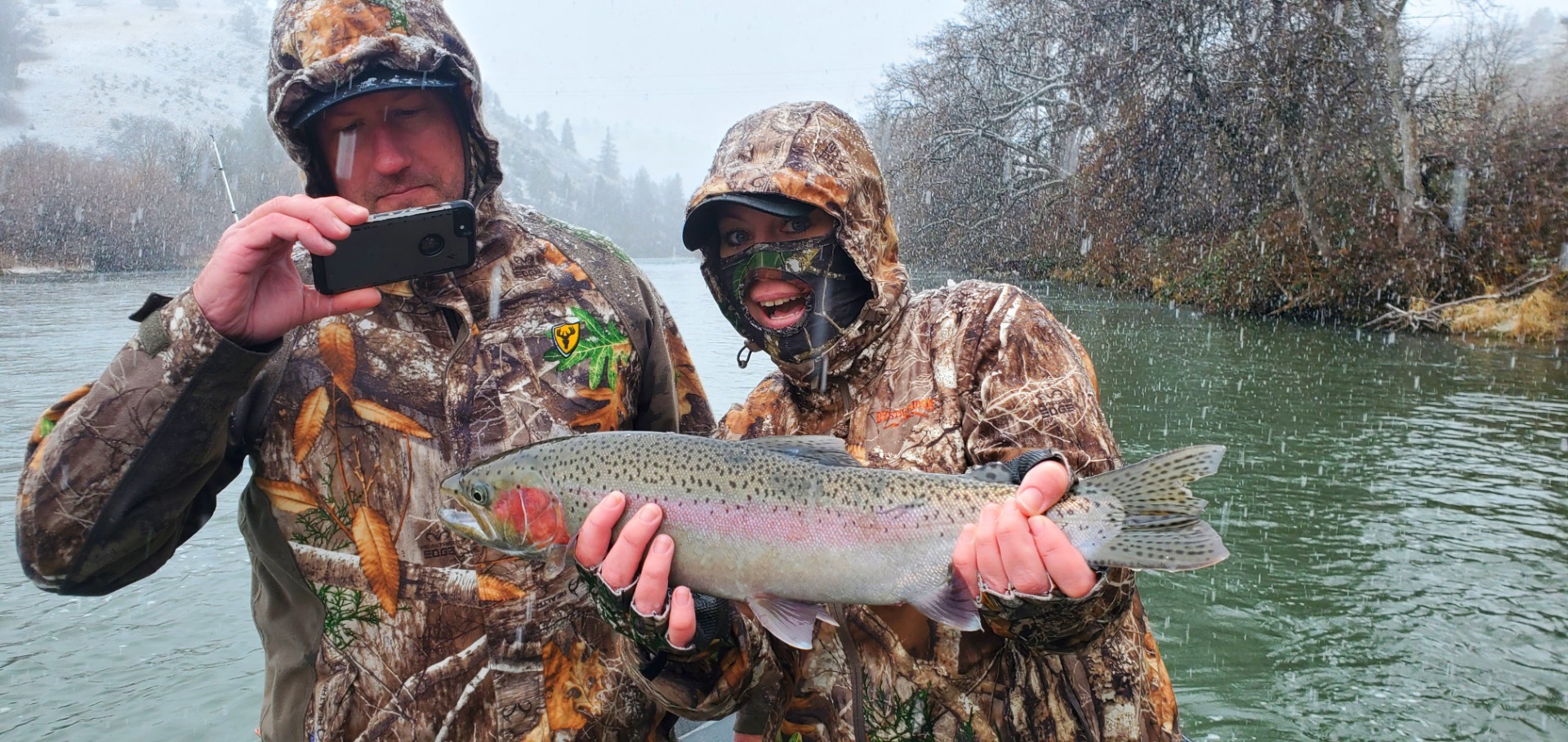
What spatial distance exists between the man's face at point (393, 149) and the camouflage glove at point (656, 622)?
4.39 feet

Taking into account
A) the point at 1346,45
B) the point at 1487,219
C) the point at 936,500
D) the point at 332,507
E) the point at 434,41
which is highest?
the point at 1346,45

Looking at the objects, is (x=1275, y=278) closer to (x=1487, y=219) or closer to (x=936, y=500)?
(x=1487, y=219)

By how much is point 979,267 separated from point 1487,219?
21422 mm

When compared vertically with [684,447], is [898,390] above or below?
above

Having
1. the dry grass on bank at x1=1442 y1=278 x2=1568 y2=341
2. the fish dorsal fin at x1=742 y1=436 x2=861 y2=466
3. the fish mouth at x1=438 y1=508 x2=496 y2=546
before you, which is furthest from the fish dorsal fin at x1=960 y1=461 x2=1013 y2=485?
the dry grass on bank at x1=1442 y1=278 x2=1568 y2=341

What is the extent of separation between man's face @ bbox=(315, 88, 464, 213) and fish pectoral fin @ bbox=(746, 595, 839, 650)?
165cm

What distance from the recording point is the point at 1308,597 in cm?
836

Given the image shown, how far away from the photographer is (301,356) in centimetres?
261

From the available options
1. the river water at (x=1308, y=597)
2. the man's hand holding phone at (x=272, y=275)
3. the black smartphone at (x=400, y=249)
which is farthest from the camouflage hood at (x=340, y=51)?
the river water at (x=1308, y=597)

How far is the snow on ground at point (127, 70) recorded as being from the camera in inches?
4998

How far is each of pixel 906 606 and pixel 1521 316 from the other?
23.5m

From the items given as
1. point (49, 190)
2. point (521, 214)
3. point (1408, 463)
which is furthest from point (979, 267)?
point (49, 190)

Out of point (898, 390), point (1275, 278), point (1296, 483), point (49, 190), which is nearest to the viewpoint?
point (898, 390)

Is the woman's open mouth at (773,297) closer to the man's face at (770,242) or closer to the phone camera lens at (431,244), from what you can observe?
the man's face at (770,242)
